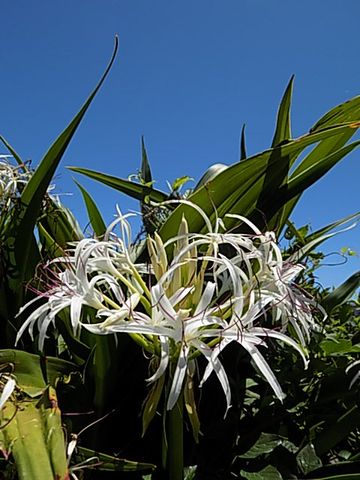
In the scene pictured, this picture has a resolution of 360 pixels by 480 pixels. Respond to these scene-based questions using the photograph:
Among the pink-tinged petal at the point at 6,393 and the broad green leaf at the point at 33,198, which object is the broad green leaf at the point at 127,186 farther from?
the pink-tinged petal at the point at 6,393

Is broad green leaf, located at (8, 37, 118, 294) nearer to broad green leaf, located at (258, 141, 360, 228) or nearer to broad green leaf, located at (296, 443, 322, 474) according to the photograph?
broad green leaf, located at (258, 141, 360, 228)

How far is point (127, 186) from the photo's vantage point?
0.78 m

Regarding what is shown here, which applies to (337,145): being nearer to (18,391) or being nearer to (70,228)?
(70,228)

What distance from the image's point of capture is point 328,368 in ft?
2.35

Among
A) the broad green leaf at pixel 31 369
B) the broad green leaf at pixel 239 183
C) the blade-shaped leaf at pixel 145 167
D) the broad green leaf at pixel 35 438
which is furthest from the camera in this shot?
the blade-shaped leaf at pixel 145 167

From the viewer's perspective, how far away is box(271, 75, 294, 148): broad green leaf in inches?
29.0

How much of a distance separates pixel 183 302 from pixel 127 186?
12.8 inches

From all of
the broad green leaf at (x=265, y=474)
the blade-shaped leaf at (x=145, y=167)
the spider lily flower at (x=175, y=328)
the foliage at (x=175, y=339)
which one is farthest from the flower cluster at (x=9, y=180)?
the broad green leaf at (x=265, y=474)

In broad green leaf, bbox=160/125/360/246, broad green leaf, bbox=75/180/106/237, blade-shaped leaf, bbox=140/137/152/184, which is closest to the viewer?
broad green leaf, bbox=160/125/360/246

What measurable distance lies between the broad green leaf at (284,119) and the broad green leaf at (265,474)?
1.30 ft

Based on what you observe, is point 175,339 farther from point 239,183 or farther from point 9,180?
point 9,180

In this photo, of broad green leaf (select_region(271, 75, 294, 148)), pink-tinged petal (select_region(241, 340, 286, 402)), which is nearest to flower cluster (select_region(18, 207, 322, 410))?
pink-tinged petal (select_region(241, 340, 286, 402))

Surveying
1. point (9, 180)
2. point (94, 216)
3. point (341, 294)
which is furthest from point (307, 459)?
point (9, 180)

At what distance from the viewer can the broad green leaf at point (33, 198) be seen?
606 millimetres
